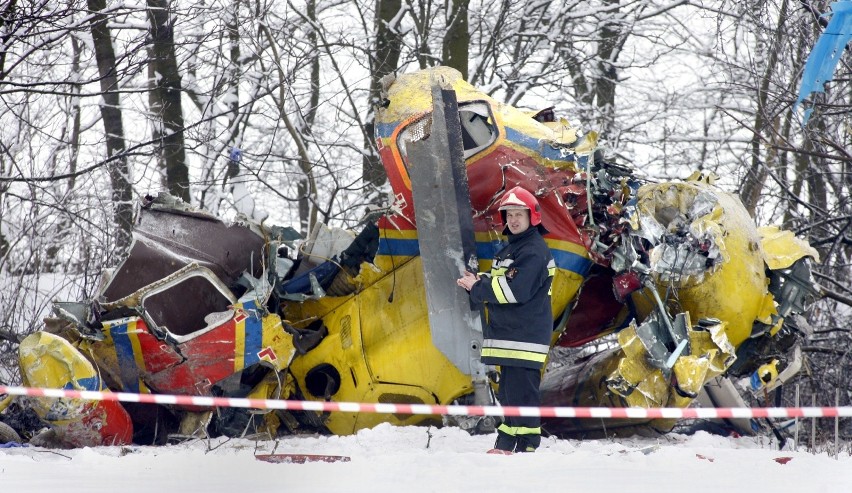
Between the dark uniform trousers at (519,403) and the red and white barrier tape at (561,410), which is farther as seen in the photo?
the dark uniform trousers at (519,403)

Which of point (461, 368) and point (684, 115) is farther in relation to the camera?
point (684, 115)

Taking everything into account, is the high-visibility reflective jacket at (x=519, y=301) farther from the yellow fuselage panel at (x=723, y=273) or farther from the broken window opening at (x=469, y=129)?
the yellow fuselage panel at (x=723, y=273)

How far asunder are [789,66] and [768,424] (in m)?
3.80

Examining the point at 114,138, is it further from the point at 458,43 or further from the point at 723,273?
the point at 723,273

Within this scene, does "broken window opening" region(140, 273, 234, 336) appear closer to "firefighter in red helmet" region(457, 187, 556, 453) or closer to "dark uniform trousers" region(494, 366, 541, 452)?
"firefighter in red helmet" region(457, 187, 556, 453)

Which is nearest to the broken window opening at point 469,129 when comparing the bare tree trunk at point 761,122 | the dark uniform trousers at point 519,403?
the dark uniform trousers at point 519,403

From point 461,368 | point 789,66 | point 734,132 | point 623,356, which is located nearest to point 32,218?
point 461,368

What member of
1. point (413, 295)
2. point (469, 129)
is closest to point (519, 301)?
point (413, 295)

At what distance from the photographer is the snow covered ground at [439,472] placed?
12.9 ft

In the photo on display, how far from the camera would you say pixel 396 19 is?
10.7m

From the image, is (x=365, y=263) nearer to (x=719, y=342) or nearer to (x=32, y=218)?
(x=719, y=342)

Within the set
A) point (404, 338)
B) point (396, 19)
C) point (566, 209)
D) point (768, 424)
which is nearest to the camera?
point (566, 209)

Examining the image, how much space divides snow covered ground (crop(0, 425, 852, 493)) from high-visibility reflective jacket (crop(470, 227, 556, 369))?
0.67 meters

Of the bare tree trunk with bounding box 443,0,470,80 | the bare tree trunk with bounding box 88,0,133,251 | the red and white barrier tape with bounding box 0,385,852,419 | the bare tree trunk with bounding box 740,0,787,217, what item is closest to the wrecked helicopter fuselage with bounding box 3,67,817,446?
the red and white barrier tape with bounding box 0,385,852,419
